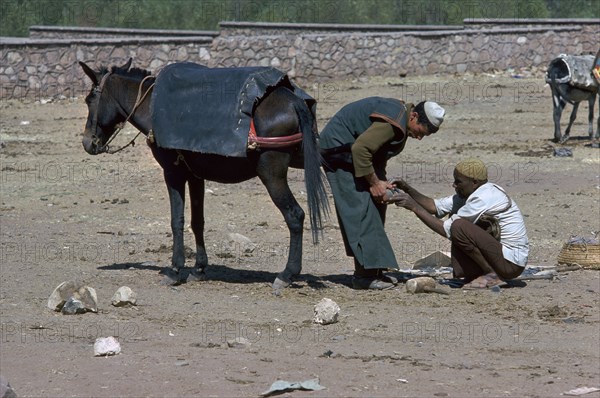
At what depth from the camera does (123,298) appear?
843cm

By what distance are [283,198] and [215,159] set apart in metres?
0.59

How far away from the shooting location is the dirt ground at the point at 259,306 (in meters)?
6.70

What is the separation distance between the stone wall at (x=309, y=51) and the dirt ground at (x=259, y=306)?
6.84m

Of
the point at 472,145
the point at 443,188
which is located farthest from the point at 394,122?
the point at 472,145

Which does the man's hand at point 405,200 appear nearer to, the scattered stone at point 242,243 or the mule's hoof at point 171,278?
the mule's hoof at point 171,278

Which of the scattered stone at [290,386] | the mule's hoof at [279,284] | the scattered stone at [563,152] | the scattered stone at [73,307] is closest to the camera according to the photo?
the scattered stone at [290,386]

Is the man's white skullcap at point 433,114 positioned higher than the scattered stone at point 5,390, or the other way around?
the man's white skullcap at point 433,114

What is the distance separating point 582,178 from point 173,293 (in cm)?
751

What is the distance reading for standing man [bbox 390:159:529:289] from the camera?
877cm

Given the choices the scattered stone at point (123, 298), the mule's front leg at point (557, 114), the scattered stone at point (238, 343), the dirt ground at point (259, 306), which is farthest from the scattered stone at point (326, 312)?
the mule's front leg at point (557, 114)

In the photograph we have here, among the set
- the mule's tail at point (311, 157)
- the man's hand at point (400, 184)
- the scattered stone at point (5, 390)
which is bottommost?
the scattered stone at point (5, 390)

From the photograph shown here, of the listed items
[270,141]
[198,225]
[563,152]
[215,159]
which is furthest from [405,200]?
[563,152]

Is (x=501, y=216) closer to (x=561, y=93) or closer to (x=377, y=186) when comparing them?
(x=377, y=186)

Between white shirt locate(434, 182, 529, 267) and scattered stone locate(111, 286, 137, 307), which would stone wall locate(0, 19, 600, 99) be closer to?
scattered stone locate(111, 286, 137, 307)
